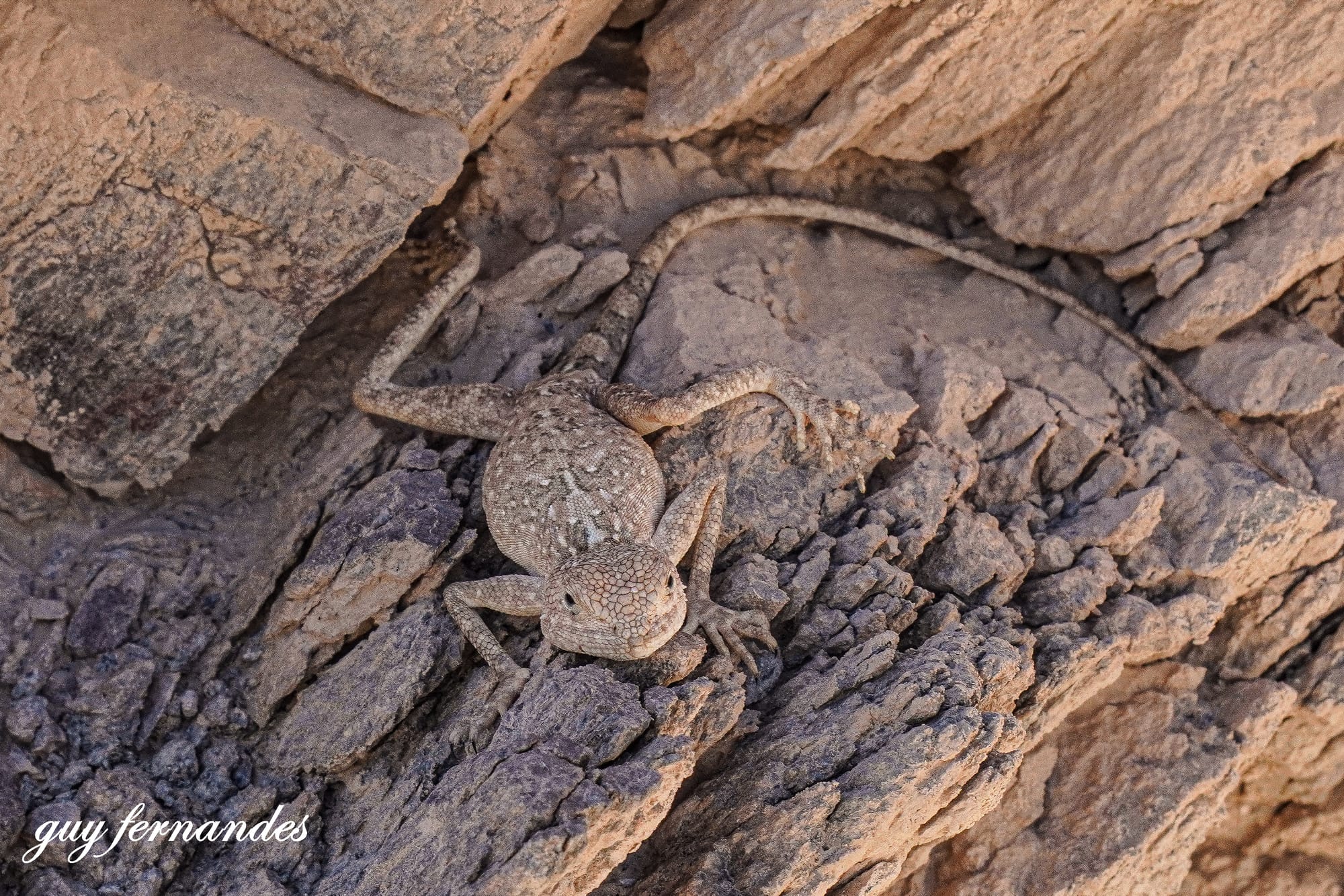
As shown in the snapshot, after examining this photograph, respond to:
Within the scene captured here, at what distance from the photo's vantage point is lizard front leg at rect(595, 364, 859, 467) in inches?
232

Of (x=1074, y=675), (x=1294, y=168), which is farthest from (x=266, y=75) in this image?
(x=1294, y=168)

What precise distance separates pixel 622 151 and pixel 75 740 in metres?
4.68

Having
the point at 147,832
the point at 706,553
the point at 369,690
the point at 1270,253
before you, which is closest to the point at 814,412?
the point at 706,553

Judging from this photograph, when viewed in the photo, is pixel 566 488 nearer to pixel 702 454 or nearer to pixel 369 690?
pixel 702 454

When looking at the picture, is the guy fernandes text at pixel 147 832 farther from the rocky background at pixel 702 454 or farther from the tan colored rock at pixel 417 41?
the tan colored rock at pixel 417 41

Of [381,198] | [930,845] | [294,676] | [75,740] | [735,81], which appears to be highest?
[381,198]

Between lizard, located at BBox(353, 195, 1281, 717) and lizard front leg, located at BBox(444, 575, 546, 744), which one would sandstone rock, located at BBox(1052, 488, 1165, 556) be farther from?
lizard front leg, located at BBox(444, 575, 546, 744)

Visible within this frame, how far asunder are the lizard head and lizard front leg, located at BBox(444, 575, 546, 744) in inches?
7.3

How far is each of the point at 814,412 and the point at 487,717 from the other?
2.31 meters

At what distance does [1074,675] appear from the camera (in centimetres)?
552

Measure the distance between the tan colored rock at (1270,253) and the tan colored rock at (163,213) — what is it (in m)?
4.39

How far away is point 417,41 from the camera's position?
583 centimetres

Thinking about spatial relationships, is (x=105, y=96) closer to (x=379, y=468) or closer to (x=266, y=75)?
(x=266, y=75)

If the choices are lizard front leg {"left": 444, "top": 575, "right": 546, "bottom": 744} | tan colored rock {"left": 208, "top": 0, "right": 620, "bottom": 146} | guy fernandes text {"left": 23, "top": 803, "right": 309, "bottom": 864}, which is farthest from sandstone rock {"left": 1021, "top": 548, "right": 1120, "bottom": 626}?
tan colored rock {"left": 208, "top": 0, "right": 620, "bottom": 146}
